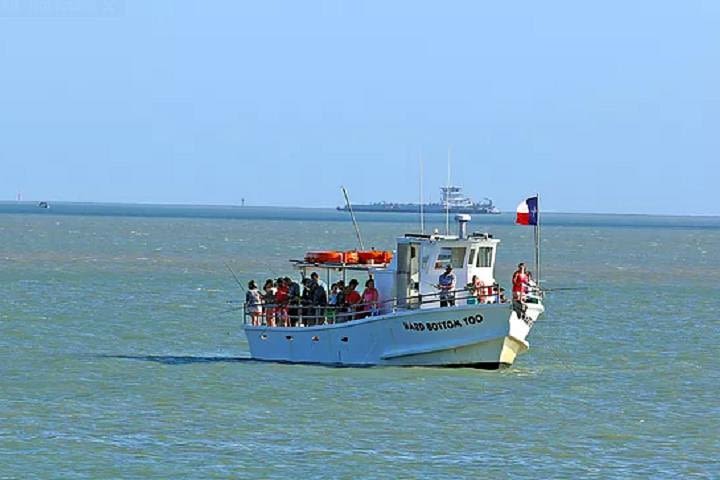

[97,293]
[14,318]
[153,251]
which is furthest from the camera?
[153,251]

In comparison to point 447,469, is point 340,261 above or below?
above

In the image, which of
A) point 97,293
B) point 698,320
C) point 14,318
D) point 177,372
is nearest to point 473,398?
point 177,372

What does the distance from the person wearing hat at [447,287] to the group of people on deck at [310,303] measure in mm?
1551

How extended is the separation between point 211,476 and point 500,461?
4943mm

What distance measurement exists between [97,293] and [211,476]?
46.4 m

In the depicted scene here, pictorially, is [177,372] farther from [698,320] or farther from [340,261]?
[698,320]

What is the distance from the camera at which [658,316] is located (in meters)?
66.1

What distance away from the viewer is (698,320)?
211ft

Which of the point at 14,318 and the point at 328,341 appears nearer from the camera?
the point at 328,341

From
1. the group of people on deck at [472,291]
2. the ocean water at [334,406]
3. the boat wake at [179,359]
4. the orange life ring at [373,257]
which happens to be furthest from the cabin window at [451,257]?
the boat wake at [179,359]

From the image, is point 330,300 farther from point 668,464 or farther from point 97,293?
point 97,293

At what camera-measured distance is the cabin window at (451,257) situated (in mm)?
40500

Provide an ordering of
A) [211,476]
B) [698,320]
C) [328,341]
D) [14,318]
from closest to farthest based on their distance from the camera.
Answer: [211,476] → [328,341] → [14,318] → [698,320]

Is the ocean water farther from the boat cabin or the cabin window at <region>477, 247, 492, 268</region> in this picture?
the cabin window at <region>477, 247, 492, 268</region>
